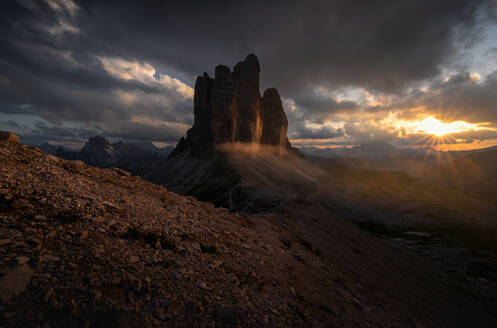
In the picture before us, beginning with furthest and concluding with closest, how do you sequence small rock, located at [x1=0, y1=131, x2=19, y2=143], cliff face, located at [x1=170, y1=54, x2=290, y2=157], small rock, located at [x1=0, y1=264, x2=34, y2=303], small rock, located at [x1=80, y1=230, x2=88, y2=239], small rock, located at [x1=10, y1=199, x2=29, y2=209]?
cliff face, located at [x1=170, y1=54, x2=290, y2=157] → small rock, located at [x1=0, y1=131, x2=19, y2=143] → small rock, located at [x1=10, y1=199, x2=29, y2=209] → small rock, located at [x1=80, y1=230, x2=88, y2=239] → small rock, located at [x1=0, y1=264, x2=34, y2=303]

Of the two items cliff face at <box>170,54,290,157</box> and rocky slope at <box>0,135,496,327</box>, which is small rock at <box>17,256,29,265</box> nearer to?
rocky slope at <box>0,135,496,327</box>

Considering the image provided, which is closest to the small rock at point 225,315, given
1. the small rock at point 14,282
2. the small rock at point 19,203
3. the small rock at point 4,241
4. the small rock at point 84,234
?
the small rock at point 14,282

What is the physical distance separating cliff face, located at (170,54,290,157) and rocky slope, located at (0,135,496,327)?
436ft

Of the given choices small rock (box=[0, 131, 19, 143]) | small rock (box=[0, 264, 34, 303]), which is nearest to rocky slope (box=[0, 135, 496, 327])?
small rock (box=[0, 264, 34, 303])

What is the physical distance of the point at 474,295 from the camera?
76.9 feet

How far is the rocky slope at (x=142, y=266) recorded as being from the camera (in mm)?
4125

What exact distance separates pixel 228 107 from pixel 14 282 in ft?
466

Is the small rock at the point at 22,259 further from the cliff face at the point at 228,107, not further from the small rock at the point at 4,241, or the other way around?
the cliff face at the point at 228,107

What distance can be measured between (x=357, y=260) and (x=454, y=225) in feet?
230

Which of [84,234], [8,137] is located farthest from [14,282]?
[8,137]

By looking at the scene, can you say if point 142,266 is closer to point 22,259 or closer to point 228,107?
point 22,259

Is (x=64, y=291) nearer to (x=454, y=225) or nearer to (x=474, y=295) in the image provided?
(x=474, y=295)

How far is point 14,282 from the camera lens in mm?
3748

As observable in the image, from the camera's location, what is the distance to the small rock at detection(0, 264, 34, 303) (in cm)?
359
